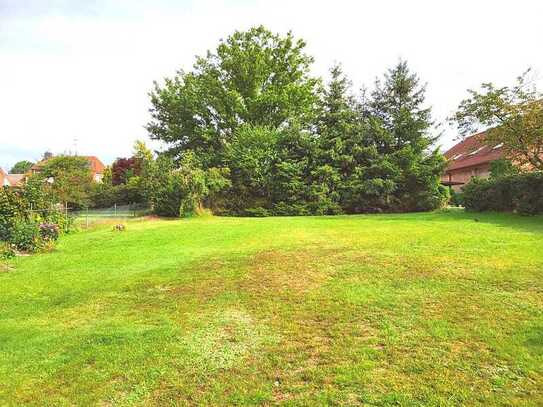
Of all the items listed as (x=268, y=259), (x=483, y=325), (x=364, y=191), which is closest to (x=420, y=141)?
(x=364, y=191)

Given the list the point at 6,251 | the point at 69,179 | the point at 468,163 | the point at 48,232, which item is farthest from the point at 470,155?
the point at 6,251

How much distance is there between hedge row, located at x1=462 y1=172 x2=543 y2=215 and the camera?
13.7 metres

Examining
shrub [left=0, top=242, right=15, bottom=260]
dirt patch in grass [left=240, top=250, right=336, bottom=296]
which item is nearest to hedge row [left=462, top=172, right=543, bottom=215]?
dirt patch in grass [left=240, top=250, right=336, bottom=296]

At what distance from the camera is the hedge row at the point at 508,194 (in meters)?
13.7

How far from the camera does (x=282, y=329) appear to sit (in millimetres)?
3990

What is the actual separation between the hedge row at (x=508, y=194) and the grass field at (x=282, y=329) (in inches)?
292

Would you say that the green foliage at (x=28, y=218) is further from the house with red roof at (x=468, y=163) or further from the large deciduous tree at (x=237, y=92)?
the house with red roof at (x=468, y=163)

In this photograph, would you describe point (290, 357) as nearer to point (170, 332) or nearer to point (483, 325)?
point (170, 332)

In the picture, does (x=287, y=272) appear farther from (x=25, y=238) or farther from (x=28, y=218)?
(x=28, y=218)

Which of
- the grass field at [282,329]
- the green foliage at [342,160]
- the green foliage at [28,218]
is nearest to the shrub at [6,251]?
the green foliage at [28,218]

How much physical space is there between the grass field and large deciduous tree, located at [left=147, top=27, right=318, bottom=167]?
69.2ft

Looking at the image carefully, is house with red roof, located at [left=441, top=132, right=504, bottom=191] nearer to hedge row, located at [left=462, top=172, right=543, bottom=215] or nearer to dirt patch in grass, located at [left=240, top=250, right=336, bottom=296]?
hedge row, located at [left=462, top=172, right=543, bottom=215]

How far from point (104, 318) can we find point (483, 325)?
14.3 ft

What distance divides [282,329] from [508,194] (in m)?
14.7
